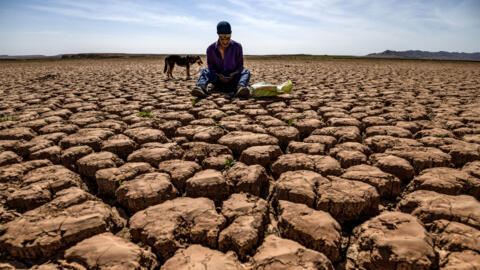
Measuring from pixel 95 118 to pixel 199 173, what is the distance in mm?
1677

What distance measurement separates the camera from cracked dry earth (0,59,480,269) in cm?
95

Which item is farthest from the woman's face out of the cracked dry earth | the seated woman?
the cracked dry earth

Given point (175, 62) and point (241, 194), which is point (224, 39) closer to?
point (241, 194)

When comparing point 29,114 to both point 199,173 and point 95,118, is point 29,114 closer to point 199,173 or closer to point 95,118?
point 95,118

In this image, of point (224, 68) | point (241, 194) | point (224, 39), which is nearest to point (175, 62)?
point (224, 68)

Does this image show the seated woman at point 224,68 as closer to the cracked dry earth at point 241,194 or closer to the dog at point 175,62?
the cracked dry earth at point 241,194

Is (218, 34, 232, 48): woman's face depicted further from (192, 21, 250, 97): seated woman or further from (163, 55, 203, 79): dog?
(163, 55, 203, 79): dog

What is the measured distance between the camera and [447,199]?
3.90 ft

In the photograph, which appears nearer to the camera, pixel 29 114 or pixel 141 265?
pixel 141 265

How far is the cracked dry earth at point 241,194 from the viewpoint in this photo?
3.12 ft

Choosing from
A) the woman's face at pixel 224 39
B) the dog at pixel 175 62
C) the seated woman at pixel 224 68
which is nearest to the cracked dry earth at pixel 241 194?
the seated woman at pixel 224 68

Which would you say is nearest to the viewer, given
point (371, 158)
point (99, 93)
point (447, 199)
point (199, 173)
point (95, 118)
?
point (447, 199)

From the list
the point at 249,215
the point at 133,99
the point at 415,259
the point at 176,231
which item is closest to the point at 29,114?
the point at 133,99

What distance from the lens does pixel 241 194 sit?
132cm
